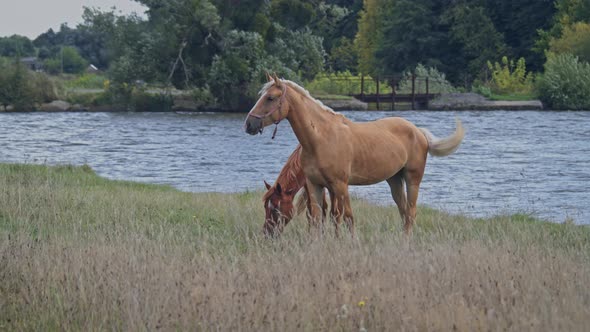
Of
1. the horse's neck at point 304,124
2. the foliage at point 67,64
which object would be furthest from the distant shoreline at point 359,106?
the horse's neck at point 304,124

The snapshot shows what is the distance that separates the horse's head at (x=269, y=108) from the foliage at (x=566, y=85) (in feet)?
147

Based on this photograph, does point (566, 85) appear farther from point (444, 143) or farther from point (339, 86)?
point (444, 143)

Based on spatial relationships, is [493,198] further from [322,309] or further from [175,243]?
[322,309]

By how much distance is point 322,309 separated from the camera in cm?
649

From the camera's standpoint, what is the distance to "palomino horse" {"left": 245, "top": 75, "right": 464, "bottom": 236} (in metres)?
9.41

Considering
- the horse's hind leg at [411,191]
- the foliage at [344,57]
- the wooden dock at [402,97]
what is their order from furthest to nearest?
the foliage at [344,57] < the wooden dock at [402,97] < the horse's hind leg at [411,191]

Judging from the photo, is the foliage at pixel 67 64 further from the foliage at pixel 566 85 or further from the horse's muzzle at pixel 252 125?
the horse's muzzle at pixel 252 125

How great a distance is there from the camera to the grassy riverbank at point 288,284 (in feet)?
20.5

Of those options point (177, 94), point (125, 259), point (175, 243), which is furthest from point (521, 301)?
point (177, 94)

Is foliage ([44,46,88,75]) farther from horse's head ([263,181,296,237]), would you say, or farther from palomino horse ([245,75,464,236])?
horse's head ([263,181,296,237])

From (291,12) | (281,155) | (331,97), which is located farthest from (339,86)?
(281,155)

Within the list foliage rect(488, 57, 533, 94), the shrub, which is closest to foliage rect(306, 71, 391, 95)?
foliage rect(488, 57, 533, 94)

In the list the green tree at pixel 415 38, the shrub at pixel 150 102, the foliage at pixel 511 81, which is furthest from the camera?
the green tree at pixel 415 38

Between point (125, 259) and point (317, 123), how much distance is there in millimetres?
2801
